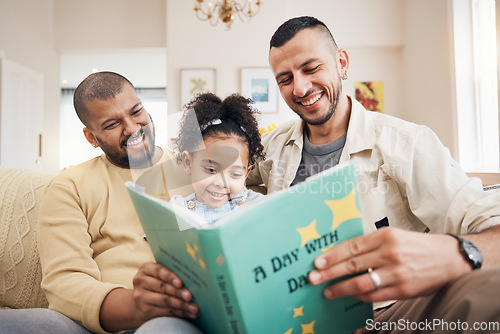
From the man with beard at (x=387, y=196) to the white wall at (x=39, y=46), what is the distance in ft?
15.3

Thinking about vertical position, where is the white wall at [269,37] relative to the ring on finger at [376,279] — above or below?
above

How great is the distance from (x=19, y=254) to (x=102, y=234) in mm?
404

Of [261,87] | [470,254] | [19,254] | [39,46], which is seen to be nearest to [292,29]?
[470,254]

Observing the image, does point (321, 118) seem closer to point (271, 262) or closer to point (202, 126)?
point (202, 126)

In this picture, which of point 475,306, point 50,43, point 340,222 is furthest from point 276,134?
point 50,43

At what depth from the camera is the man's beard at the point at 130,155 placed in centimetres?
91

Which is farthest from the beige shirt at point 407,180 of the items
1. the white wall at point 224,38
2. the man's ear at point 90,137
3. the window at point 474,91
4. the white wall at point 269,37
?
the white wall at point 224,38

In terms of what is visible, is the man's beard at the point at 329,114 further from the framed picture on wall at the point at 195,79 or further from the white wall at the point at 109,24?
the white wall at the point at 109,24

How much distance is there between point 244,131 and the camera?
40.5 inches

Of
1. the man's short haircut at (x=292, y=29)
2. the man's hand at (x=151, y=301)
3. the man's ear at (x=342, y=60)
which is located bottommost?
the man's hand at (x=151, y=301)

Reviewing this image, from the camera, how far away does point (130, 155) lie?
0.98 m

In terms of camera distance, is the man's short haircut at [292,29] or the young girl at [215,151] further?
the man's short haircut at [292,29]

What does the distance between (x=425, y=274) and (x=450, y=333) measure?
0.10 m

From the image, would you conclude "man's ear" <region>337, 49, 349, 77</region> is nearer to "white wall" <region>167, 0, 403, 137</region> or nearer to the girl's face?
the girl's face
